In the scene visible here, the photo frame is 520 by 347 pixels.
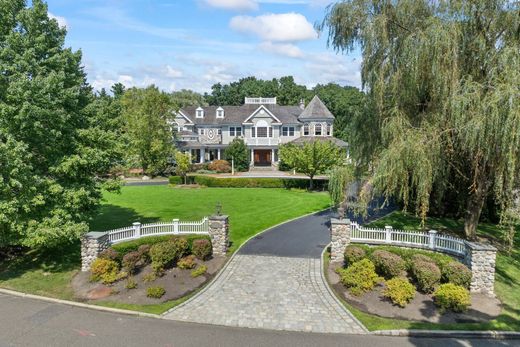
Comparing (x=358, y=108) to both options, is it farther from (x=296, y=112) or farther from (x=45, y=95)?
(x=296, y=112)

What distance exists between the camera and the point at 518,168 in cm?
1388

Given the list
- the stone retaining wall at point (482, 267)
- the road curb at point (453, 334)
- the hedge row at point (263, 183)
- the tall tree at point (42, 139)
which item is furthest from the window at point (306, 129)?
the road curb at point (453, 334)

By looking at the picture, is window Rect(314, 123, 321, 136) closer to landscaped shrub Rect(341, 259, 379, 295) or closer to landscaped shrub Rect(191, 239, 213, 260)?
landscaped shrub Rect(191, 239, 213, 260)

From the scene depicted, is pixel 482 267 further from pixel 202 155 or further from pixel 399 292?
pixel 202 155

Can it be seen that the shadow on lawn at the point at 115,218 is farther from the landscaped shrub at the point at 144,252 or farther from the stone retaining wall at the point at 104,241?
the landscaped shrub at the point at 144,252

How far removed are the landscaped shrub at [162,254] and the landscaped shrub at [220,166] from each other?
3213 centimetres

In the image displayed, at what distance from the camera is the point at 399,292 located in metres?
12.4

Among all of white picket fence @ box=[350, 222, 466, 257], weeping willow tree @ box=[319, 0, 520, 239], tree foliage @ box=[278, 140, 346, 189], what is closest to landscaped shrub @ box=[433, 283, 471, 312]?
white picket fence @ box=[350, 222, 466, 257]

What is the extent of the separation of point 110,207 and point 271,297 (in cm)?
1836

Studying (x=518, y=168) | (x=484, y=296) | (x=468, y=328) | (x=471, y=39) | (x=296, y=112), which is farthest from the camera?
(x=296, y=112)

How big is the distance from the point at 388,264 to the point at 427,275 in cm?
149

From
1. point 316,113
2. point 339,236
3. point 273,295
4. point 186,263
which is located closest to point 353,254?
point 339,236

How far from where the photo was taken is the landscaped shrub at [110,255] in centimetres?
1438

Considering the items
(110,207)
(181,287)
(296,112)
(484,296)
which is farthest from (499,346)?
(296,112)
